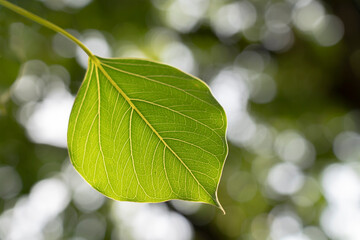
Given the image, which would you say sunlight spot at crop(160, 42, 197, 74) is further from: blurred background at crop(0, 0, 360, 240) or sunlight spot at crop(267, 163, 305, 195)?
sunlight spot at crop(267, 163, 305, 195)

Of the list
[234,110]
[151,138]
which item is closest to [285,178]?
[234,110]

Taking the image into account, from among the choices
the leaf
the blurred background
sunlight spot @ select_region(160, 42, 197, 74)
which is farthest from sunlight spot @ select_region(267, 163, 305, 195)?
the leaf

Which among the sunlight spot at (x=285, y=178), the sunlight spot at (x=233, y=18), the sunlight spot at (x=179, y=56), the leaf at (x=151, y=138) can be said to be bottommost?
the sunlight spot at (x=285, y=178)

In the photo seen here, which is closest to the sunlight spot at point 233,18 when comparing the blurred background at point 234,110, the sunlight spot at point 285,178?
the blurred background at point 234,110

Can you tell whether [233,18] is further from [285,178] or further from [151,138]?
[151,138]

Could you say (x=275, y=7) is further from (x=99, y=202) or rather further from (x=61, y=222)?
(x=61, y=222)

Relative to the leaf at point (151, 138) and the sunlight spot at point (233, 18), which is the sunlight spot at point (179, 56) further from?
the leaf at point (151, 138)
